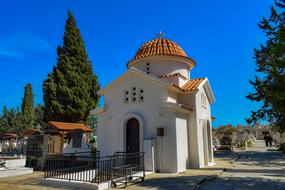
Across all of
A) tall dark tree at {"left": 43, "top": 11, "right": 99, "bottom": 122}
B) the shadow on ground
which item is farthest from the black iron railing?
tall dark tree at {"left": 43, "top": 11, "right": 99, "bottom": 122}

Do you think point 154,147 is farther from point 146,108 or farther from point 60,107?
point 60,107

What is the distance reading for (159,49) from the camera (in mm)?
17266

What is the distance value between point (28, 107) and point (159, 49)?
1442 inches

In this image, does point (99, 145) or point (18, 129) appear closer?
point (99, 145)

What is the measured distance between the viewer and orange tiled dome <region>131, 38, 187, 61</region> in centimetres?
1705

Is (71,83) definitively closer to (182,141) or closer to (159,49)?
(159,49)

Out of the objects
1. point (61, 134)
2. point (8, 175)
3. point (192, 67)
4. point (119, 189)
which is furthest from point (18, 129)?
point (119, 189)

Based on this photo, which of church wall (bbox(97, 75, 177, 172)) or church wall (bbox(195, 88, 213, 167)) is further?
church wall (bbox(195, 88, 213, 167))

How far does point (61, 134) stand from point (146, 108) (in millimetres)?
7777

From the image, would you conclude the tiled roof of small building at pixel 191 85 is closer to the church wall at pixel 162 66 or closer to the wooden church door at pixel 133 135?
the church wall at pixel 162 66

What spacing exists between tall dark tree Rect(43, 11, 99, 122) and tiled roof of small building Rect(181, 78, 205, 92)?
15632mm

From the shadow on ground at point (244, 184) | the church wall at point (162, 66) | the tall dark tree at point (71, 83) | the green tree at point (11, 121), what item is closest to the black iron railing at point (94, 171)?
the shadow on ground at point (244, 184)

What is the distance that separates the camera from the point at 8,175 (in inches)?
504

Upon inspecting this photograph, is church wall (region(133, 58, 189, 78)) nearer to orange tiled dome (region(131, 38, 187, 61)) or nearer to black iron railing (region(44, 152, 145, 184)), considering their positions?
orange tiled dome (region(131, 38, 187, 61))
